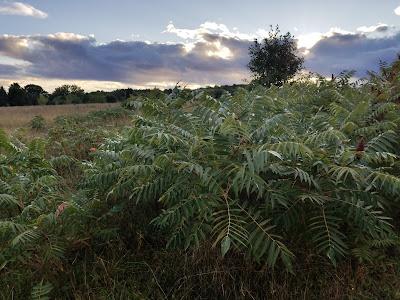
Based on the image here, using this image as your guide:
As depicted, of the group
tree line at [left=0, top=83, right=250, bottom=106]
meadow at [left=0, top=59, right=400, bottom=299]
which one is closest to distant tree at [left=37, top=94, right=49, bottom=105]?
tree line at [left=0, top=83, right=250, bottom=106]

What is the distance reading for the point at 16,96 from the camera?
61.5m

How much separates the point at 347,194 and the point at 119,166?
96.4 inches

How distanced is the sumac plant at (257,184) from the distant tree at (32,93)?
58691 millimetres

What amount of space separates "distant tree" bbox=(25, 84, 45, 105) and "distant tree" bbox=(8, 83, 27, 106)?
645mm

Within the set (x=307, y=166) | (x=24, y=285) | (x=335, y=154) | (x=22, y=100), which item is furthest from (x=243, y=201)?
(x=22, y=100)

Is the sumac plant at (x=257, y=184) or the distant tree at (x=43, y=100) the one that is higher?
the sumac plant at (x=257, y=184)

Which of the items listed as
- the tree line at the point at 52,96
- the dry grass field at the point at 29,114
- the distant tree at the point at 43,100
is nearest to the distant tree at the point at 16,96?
the tree line at the point at 52,96

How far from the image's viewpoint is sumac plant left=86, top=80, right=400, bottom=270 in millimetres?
3598

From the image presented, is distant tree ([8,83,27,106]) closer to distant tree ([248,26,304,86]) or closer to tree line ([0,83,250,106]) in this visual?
tree line ([0,83,250,106])

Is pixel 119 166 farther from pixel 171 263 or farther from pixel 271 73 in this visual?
pixel 271 73

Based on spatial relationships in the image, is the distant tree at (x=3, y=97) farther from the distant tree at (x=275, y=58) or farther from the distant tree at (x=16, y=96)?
the distant tree at (x=275, y=58)

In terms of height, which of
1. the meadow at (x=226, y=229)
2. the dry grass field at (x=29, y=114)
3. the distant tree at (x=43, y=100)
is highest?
the meadow at (x=226, y=229)

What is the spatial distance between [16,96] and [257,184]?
64.2 meters

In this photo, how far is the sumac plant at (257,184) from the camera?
3598mm
